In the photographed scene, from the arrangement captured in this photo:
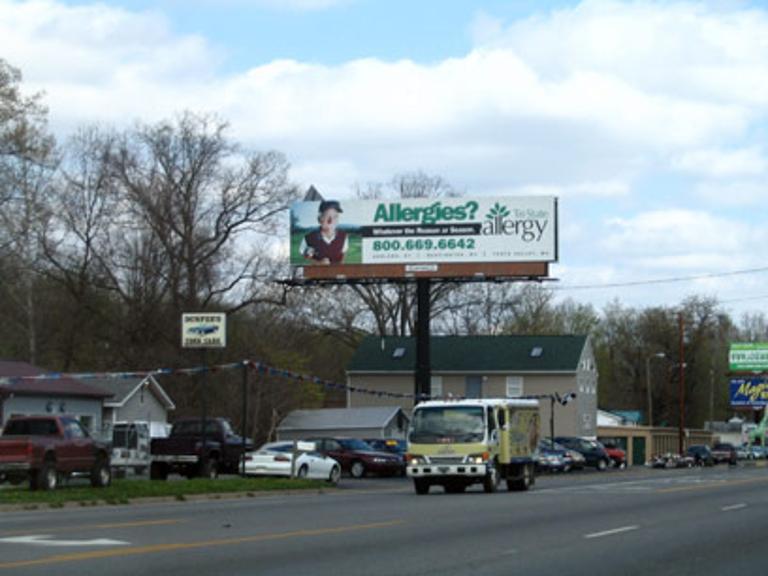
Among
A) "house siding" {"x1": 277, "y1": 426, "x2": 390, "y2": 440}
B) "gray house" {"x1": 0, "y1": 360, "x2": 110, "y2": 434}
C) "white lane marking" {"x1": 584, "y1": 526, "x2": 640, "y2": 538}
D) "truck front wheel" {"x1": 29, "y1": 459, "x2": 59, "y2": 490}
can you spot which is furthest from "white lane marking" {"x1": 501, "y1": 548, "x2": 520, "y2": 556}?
"house siding" {"x1": 277, "y1": 426, "x2": 390, "y2": 440}

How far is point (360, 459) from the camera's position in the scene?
49438 millimetres

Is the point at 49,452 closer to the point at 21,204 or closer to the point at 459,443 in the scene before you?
the point at 459,443

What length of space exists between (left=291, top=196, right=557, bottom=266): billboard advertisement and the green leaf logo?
46mm

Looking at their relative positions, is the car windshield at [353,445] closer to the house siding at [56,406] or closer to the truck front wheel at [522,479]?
the house siding at [56,406]

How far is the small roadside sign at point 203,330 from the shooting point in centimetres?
3591

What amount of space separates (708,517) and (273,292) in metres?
46.9

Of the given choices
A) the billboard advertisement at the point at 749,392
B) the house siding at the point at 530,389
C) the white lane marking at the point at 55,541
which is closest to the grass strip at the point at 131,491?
the white lane marking at the point at 55,541

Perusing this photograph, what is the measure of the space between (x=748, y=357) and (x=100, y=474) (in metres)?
70.9

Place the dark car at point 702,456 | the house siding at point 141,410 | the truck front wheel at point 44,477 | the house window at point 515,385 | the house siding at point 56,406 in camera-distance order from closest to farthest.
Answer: the truck front wheel at point 44,477 → the house siding at point 56,406 → the house siding at point 141,410 → the dark car at point 702,456 → the house window at point 515,385

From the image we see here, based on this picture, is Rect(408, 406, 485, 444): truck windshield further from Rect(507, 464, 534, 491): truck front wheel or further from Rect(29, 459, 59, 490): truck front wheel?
Rect(29, 459, 59, 490): truck front wheel

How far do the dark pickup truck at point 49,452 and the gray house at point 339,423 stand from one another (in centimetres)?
3862

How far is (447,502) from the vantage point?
2691 centimetres

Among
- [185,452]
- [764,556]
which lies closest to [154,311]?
[185,452]

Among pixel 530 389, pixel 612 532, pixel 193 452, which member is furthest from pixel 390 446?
pixel 612 532
